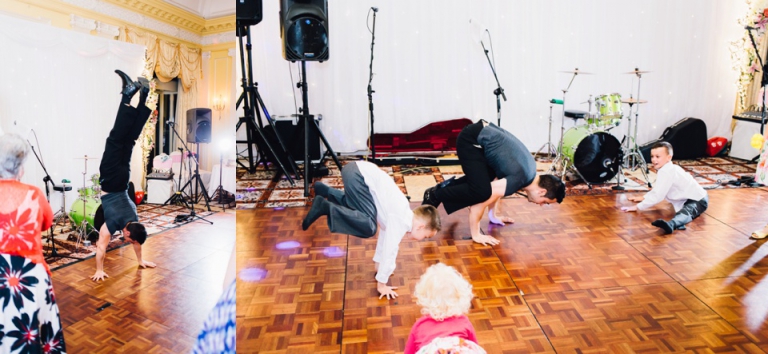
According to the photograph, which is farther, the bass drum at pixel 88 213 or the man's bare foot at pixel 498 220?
the man's bare foot at pixel 498 220

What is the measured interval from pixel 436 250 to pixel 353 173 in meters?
0.87

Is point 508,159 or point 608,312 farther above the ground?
point 508,159

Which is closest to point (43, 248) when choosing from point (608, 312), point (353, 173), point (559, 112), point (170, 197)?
point (170, 197)

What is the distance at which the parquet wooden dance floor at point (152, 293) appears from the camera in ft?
2.78

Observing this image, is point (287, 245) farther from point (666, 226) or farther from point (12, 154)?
point (12, 154)

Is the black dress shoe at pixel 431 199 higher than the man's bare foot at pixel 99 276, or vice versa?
the man's bare foot at pixel 99 276

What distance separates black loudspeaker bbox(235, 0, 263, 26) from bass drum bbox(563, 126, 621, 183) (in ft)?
14.5

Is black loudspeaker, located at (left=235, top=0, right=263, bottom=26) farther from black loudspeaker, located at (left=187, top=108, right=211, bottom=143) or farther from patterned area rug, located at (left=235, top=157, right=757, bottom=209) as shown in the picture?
patterned area rug, located at (left=235, top=157, right=757, bottom=209)

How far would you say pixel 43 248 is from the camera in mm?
840

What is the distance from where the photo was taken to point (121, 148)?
2.89ft

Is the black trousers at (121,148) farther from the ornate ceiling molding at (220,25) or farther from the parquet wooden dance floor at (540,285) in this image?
the parquet wooden dance floor at (540,285)

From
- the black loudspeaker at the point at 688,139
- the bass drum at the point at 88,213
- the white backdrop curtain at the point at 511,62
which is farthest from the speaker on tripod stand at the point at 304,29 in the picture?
the black loudspeaker at the point at 688,139

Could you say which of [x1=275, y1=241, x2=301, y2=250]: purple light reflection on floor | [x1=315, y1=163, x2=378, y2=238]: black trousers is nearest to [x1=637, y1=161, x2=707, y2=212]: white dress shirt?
[x1=315, y1=163, x2=378, y2=238]: black trousers

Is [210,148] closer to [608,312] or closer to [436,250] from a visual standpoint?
[608,312]
